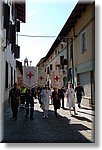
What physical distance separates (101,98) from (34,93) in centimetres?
575

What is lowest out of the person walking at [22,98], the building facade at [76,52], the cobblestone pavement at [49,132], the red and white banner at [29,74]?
the cobblestone pavement at [49,132]

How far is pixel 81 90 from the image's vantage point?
14.6m

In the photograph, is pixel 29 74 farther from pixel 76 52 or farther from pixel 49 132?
pixel 76 52

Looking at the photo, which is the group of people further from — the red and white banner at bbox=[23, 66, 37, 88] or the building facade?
the red and white banner at bbox=[23, 66, 37, 88]

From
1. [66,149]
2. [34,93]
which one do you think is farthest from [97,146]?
[34,93]

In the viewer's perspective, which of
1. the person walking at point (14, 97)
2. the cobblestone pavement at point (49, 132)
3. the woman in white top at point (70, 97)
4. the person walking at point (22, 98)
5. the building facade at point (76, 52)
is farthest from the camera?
the building facade at point (76, 52)

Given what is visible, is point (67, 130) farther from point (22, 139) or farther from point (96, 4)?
point (96, 4)

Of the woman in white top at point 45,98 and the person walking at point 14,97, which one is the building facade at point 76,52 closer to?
the woman in white top at point 45,98

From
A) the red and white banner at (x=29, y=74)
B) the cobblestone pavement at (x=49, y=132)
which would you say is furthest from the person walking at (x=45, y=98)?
the red and white banner at (x=29, y=74)

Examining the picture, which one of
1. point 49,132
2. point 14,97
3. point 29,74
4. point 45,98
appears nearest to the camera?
point 49,132

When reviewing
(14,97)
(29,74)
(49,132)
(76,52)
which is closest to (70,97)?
(14,97)

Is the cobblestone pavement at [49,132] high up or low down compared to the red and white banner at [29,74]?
down

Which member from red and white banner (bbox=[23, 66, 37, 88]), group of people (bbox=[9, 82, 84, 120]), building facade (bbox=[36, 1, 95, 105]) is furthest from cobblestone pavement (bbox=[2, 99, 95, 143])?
building facade (bbox=[36, 1, 95, 105])

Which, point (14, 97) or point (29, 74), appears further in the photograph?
point (14, 97)
